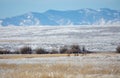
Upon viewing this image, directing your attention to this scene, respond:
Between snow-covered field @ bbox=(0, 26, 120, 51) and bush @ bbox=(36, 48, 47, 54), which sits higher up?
snow-covered field @ bbox=(0, 26, 120, 51)

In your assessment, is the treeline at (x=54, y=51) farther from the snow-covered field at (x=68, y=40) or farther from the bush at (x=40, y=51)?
the snow-covered field at (x=68, y=40)

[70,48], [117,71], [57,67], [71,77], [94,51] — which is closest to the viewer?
[71,77]

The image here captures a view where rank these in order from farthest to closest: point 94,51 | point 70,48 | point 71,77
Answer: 1. point 70,48
2. point 94,51
3. point 71,77

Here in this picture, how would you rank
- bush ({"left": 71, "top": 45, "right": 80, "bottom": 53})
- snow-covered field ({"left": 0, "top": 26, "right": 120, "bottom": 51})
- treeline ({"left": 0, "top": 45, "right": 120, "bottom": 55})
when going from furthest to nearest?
1. snow-covered field ({"left": 0, "top": 26, "right": 120, "bottom": 51})
2. bush ({"left": 71, "top": 45, "right": 80, "bottom": 53})
3. treeline ({"left": 0, "top": 45, "right": 120, "bottom": 55})

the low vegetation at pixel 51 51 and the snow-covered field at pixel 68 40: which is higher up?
the snow-covered field at pixel 68 40

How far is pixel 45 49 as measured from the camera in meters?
57.0

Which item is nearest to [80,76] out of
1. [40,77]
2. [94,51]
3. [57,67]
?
[40,77]

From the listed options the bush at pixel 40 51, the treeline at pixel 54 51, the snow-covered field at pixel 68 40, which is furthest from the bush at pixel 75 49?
the bush at pixel 40 51

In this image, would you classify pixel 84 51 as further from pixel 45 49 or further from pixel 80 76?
pixel 80 76

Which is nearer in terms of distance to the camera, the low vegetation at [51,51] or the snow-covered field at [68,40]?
the low vegetation at [51,51]

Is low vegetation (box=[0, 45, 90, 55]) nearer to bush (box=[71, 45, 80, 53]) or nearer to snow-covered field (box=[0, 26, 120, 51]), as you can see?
bush (box=[71, 45, 80, 53])

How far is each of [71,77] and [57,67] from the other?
6.34m

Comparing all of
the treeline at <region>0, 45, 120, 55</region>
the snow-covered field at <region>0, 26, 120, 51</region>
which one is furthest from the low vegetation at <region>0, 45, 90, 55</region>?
the snow-covered field at <region>0, 26, 120, 51</region>

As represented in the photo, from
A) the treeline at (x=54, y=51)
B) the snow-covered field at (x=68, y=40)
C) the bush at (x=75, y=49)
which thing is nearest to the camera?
the treeline at (x=54, y=51)
